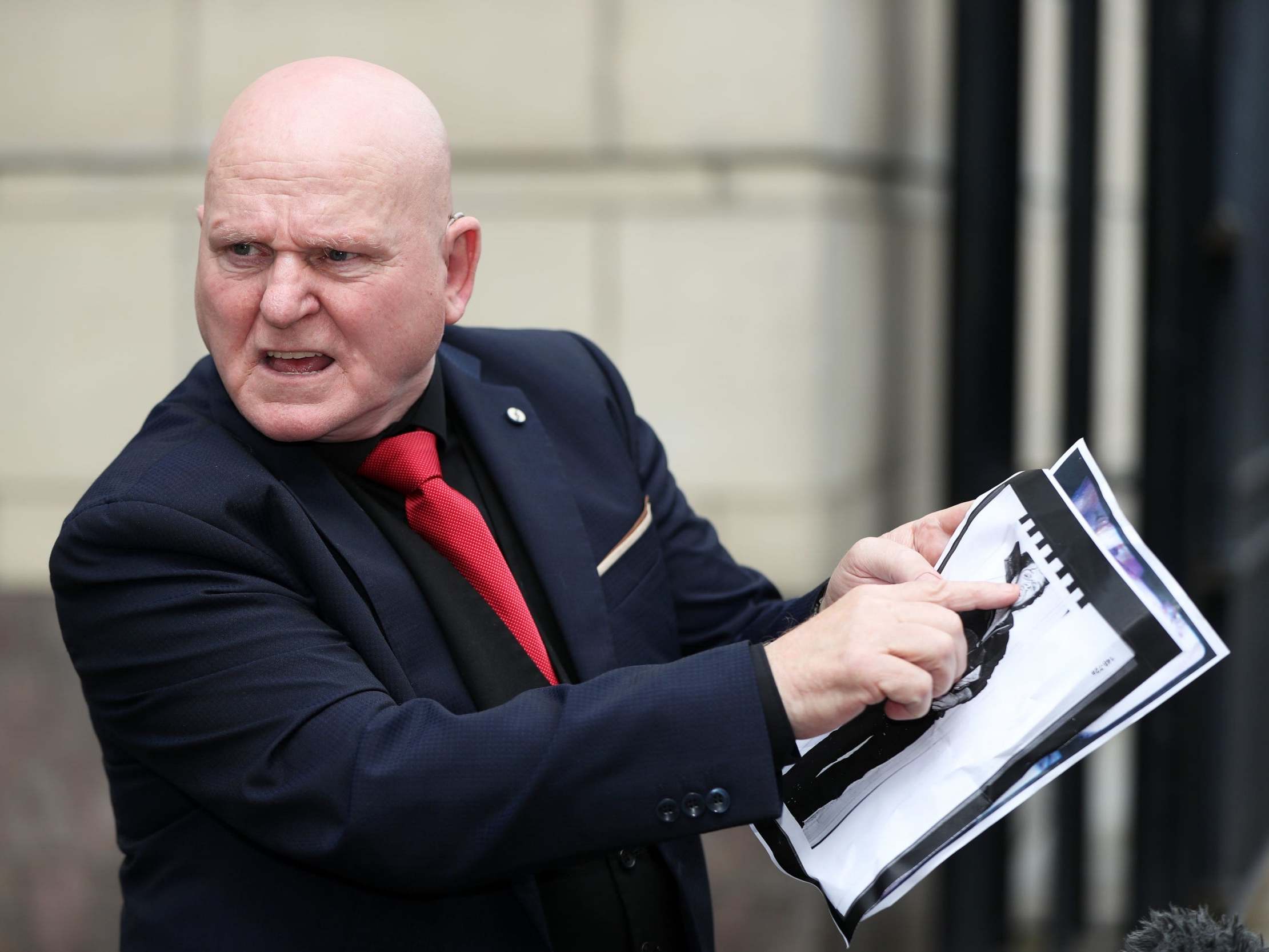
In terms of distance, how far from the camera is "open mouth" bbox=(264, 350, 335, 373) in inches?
86.7

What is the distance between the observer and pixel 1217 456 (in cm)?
512

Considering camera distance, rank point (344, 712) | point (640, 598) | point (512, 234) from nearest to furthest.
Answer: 1. point (344, 712)
2. point (640, 598)
3. point (512, 234)

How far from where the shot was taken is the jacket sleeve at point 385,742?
186 centimetres

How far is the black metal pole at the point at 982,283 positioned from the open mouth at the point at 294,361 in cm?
305

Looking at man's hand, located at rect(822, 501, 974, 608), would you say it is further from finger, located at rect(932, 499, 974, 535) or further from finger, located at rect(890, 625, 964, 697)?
finger, located at rect(890, 625, 964, 697)

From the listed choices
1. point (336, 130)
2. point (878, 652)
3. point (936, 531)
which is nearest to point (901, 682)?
point (878, 652)

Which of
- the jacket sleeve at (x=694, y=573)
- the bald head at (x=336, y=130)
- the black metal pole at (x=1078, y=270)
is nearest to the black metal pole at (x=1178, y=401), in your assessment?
the black metal pole at (x=1078, y=270)

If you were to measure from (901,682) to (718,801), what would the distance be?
10.9 inches

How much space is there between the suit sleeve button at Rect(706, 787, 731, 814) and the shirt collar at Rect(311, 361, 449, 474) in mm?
837

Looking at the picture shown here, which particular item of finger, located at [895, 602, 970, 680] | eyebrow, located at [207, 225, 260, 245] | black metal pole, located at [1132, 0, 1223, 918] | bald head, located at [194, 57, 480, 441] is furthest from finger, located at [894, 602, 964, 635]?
black metal pole, located at [1132, 0, 1223, 918]

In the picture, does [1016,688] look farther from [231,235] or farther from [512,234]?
[512,234]

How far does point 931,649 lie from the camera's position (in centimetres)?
181

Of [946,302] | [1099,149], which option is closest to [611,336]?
[946,302]

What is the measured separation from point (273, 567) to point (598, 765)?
569mm
